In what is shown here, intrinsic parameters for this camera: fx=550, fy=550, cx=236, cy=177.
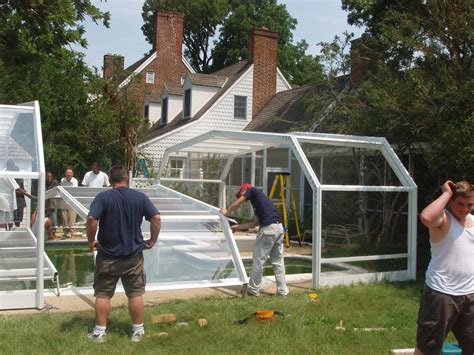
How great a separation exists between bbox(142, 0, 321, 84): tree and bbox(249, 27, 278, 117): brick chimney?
17031 mm

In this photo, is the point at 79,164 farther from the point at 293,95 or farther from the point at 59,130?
the point at 293,95

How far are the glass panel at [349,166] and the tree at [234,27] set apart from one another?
3324 centimetres

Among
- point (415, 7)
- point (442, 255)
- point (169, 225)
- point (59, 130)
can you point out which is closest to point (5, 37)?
point (59, 130)

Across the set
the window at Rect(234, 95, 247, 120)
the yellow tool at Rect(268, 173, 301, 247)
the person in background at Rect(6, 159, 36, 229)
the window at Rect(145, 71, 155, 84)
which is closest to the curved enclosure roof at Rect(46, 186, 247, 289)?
the person in background at Rect(6, 159, 36, 229)

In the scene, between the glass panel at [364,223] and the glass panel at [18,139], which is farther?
the glass panel at [364,223]

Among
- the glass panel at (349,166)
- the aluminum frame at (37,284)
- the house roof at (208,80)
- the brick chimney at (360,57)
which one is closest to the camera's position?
the aluminum frame at (37,284)

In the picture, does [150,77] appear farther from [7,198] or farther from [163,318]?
[163,318]

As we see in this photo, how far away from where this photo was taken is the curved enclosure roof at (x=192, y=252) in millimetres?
7895

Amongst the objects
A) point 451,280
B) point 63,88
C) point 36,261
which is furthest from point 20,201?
point 63,88

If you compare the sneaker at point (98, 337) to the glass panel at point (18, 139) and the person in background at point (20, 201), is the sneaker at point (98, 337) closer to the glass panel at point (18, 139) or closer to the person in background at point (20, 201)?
the glass panel at point (18, 139)

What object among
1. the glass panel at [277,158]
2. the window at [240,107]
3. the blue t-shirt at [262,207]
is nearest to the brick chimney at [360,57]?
the glass panel at [277,158]

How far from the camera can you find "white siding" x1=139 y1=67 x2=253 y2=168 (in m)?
24.2

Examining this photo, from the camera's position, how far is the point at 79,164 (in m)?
18.7

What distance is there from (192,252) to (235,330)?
7.69 ft
